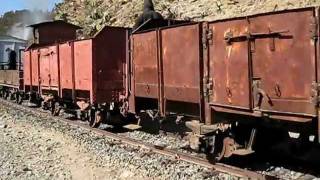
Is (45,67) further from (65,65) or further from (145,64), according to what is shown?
(145,64)

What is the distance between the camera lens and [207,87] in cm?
910

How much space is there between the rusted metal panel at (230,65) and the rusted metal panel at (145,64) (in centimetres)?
225

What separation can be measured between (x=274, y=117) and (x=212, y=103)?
158 centimetres

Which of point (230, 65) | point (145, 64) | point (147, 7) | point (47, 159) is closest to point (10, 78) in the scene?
point (147, 7)

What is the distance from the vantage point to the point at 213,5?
30.0 m

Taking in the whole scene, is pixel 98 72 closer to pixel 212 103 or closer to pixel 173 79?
pixel 173 79

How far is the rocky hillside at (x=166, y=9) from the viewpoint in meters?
25.8

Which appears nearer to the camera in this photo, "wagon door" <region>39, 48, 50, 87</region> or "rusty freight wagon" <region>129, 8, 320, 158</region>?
"rusty freight wagon" <region>129, 8, 320, 158</region>

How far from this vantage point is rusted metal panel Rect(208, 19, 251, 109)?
8.09m

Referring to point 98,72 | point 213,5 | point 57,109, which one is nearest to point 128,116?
point 98,72

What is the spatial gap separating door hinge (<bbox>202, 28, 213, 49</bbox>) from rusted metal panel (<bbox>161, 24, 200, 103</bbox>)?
177 mm

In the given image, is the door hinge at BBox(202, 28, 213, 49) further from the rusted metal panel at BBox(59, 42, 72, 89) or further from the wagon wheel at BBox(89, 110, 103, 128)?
the rusted metal panel at BBox(59, 42, 72, 89)

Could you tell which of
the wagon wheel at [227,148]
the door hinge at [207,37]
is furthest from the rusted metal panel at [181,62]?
the wagon wheel at [227,148]

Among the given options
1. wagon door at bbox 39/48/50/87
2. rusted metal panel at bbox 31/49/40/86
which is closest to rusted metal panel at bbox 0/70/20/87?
rusted metal panel at bbox 31/49/40/86
